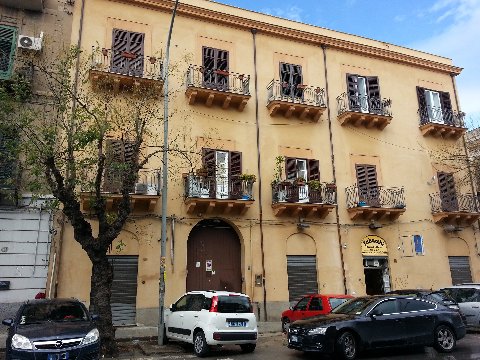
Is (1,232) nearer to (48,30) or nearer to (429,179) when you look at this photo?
(48,30)

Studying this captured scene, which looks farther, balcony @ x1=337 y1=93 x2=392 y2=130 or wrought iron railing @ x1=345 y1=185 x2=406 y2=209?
balcony @ x1=337 y1=93 x2=392 y2=130

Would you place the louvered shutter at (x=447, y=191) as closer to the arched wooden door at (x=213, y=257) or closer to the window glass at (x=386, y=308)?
the arched wooden door at (x=213, y=257)

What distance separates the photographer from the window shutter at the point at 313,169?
20.9m

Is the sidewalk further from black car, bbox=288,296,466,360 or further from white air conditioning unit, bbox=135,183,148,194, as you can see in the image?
white air conditioning unit, bbox=135,183,148,194

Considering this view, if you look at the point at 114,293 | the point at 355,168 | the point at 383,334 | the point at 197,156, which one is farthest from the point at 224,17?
the point at 383,334

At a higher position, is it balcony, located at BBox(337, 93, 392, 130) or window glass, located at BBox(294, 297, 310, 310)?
balcony, located at BBox(337, 93, 392, 130)

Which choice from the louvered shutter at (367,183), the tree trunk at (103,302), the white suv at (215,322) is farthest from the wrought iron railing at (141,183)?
the louvered shutter at (367,183)

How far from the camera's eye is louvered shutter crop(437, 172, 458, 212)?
2321 cm

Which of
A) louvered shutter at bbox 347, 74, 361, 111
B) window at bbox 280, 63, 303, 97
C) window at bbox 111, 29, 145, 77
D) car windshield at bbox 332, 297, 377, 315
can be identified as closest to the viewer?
car windshield at bbox 332, 297, 377, 315

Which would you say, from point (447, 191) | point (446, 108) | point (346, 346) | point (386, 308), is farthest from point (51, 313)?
point (446, 108)

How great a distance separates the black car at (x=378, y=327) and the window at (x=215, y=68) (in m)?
11.8

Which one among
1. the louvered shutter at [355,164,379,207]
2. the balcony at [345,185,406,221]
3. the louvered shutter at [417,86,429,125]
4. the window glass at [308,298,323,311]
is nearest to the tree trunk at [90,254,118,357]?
the window glass at [308,298,323,311]

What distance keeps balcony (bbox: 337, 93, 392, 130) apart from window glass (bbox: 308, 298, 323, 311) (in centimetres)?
1057

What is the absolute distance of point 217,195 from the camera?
59.8ft
